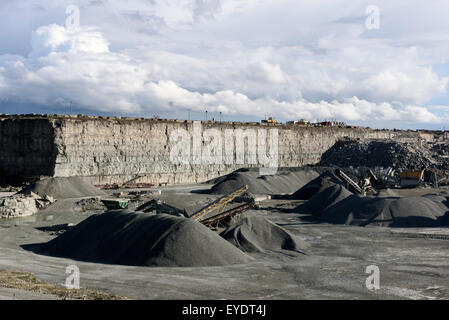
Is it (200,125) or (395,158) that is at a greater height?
(200,125)

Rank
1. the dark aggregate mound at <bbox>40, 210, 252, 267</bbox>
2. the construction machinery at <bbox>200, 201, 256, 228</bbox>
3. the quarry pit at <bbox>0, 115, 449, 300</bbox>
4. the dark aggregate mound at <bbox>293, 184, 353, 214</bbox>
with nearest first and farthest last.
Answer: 1. the quarry pit at <bbox>0, 115, 449, 300</bbox>
2. the dark aggregate mound at <bbox>40, 210, 252, 267</bbox>
3. the construction machinery at <bbox>200, 201, 256, 228</bbox>
4. the dark aggregate mound at <bbox>293, 184, 353, 214</bbox>

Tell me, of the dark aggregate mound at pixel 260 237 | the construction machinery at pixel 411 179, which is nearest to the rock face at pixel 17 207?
the dark aggregate mound at pixel 260 237

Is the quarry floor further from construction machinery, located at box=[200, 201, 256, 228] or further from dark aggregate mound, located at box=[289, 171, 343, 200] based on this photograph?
dark aggregate mound, located at box=[289, 171, 343, 200]

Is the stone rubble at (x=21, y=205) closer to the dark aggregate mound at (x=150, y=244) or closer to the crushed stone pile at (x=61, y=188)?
the crushed stone pile at (x=61, y=188)

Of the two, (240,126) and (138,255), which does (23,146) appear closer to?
(240,126)

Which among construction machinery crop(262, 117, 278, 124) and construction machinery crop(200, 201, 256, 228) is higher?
construction machinery crop(262, 117, 278, 124)

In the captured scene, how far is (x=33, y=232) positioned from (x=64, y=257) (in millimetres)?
7183

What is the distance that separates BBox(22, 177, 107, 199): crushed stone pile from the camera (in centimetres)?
3995

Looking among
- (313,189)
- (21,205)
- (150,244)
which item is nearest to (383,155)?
(313,189)

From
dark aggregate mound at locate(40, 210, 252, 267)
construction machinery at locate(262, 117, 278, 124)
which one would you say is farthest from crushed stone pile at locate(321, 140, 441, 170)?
dark aggregate mound at locate(40, 210, 252, 267)

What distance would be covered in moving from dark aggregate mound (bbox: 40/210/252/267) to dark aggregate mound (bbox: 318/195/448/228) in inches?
504

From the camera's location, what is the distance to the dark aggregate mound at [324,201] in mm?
35500
